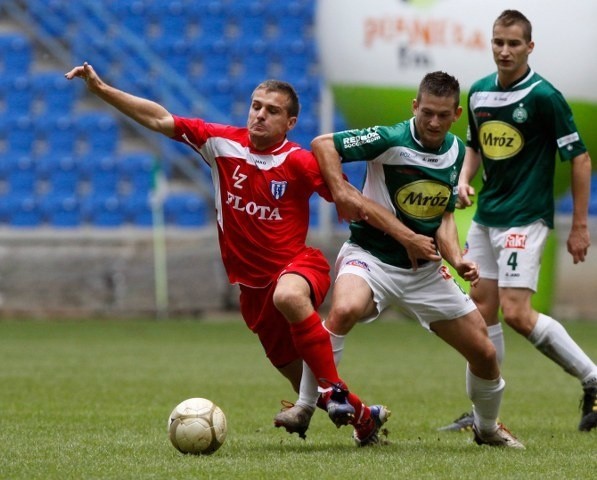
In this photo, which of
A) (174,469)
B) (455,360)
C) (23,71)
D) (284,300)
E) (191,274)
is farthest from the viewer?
(23,71)

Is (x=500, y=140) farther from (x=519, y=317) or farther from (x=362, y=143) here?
(x=362, y=143)

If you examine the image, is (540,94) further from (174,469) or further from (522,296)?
(174,469)

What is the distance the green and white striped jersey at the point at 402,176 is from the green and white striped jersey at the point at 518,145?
0.96m

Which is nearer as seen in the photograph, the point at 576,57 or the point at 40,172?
the point at 576,57

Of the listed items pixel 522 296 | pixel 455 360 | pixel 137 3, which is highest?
pixel 137 3

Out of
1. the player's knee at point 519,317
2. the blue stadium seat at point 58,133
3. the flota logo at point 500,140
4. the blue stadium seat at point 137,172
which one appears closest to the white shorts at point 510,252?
the player's knee at point 519,317

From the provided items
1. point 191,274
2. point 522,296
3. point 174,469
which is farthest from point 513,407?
point 191,274

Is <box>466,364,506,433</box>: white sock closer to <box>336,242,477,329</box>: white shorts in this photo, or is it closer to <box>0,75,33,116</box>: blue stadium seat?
<box>336,242,477,329</box>: white shorts

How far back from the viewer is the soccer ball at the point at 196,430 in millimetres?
5379

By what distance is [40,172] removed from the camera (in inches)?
707

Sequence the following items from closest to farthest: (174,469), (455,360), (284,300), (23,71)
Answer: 1. (174,469)
2. (284,300)
3. (455,360)
4. (23,71)

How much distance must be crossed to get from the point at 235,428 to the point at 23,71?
13.3 m

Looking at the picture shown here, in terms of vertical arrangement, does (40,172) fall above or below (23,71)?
below

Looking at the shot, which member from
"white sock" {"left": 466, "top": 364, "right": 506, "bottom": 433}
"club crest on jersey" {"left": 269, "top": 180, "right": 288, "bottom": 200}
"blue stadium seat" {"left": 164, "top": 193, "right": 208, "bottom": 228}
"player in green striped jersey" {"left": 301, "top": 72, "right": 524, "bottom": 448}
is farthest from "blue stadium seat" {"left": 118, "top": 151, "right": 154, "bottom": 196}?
"white sock" {"left": 466, "top": 364, "right": 506, "bottom": 433}
